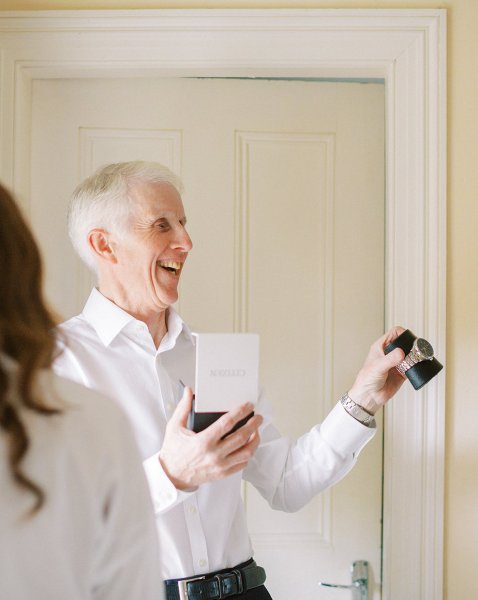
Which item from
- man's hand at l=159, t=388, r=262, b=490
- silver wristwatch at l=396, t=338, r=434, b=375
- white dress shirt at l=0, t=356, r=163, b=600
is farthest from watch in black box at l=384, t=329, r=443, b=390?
white dress shirt at l=0, t=356, r=163, b=600

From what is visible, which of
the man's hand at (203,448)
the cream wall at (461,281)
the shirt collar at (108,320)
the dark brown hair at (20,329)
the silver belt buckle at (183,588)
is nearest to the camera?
the dark brown hair at (20,329)

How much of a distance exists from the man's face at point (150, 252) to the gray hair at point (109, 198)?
0.02 meters

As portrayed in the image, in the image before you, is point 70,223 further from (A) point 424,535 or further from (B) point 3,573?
(A) point 424,535

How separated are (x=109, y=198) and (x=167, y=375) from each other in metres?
0.41

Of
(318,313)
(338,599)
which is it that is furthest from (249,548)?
(318,313)

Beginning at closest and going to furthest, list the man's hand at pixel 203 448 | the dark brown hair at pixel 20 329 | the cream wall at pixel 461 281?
1. the dark brown hair at pixel 20 329
2. the man's hand at pixel 203 448
3. the cream wall at pixel 461 281

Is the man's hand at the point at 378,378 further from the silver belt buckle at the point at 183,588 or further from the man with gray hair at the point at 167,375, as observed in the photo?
the silver belt buckle at the point at 183,588

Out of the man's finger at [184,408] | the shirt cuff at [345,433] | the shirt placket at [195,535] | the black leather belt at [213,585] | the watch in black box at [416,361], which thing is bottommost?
the black leather belt at [213,585]

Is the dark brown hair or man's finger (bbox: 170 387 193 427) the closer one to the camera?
the dark brown hair

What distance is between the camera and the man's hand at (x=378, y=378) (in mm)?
1470

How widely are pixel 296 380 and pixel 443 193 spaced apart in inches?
24.2

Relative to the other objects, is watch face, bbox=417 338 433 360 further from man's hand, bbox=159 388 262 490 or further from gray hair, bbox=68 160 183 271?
gray hair, bbox=68 160 183 271

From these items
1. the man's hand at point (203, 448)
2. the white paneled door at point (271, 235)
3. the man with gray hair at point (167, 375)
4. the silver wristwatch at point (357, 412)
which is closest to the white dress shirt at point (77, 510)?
the man's hand at point (203, 448)

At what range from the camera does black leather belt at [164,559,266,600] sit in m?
Result: 1.30
